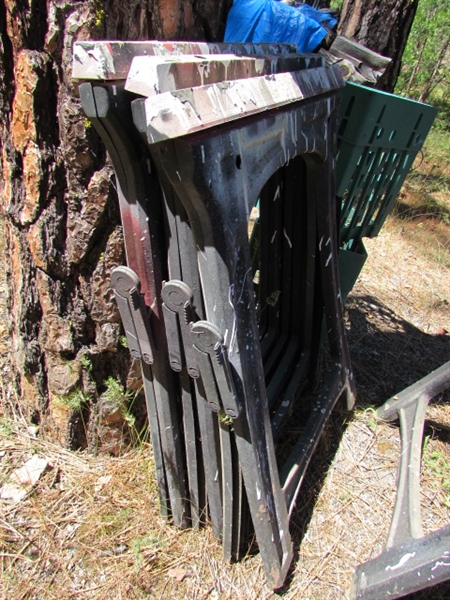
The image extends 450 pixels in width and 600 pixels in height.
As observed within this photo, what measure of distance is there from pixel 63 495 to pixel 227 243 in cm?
134

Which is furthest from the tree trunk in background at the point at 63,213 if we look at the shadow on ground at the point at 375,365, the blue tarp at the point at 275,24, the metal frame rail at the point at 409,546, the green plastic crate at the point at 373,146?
the metal frame rail at the point at 409,546

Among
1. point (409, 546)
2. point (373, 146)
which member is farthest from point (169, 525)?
point (373, 146)

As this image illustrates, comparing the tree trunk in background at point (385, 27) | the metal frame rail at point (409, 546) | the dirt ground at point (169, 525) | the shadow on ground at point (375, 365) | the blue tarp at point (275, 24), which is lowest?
the dirt ground at point (169, 525)

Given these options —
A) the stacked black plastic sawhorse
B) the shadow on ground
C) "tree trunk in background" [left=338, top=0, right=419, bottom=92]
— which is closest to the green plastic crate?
the stacked black plastic sawhorse

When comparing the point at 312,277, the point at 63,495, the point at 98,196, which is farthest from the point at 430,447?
the point at 98,196

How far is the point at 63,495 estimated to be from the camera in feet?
6.10

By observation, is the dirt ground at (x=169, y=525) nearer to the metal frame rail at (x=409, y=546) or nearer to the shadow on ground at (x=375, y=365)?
the shadow on ground at (x=375, y=365)

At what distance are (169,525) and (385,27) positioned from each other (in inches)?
111

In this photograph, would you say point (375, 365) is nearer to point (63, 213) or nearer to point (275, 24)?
point (275, 24)

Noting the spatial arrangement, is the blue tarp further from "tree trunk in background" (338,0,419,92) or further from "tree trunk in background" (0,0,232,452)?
"tree trunk in background" (338,0,419,92)

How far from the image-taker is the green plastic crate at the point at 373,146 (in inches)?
76.2

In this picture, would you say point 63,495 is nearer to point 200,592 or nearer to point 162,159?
point 200,592

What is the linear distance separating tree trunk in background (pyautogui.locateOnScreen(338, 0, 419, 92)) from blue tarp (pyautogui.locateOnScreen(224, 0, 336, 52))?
0.50 meters

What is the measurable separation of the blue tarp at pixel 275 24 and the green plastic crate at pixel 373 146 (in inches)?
16.0
